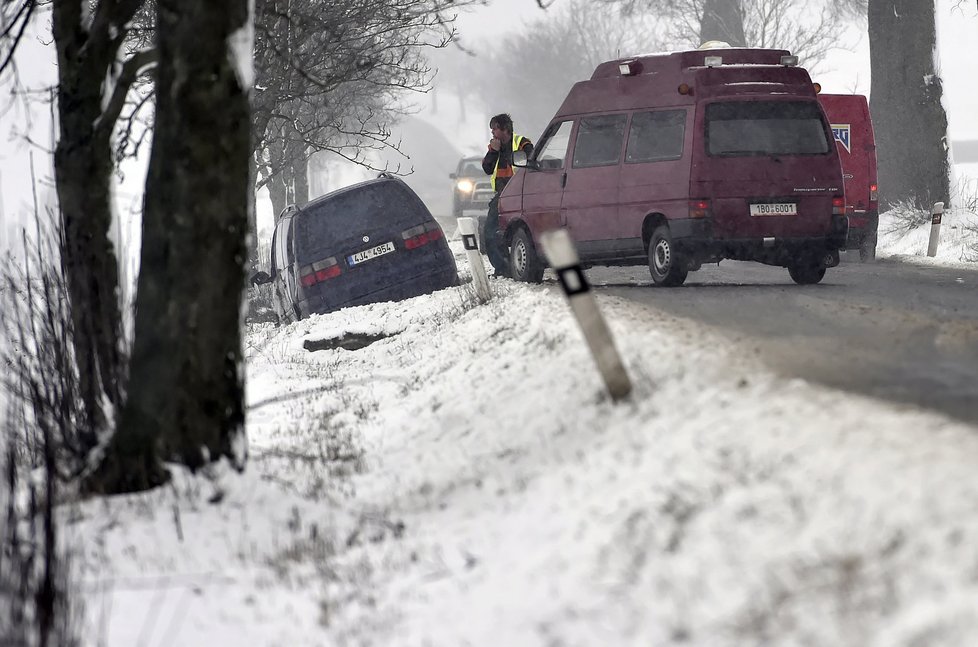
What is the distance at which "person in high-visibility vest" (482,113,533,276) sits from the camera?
1415cm

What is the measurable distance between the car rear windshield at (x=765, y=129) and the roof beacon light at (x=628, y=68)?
3.62 feet

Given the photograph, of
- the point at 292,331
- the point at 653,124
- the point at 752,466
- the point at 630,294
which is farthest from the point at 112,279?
the point at 292,331

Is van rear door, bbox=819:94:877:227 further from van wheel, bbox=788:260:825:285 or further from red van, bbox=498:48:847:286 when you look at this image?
red van, bbox=498:48:847:286

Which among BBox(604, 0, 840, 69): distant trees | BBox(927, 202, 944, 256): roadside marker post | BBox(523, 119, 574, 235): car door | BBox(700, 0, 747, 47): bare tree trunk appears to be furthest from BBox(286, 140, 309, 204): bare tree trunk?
BBox(523, 119, 574, 235): car door

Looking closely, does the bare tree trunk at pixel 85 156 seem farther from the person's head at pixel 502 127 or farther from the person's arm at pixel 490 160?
the person's arm at pixel 490 160

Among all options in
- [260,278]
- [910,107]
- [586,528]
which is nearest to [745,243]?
[260,278]

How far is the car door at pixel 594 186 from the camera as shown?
42.0ft

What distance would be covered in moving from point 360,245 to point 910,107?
38.0 feet

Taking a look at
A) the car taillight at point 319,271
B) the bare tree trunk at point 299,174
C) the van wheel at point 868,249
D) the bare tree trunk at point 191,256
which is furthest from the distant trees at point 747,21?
the bare tree trunk at point 191,256

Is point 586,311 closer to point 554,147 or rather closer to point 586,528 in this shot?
point 586,528

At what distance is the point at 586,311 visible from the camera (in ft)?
21.2

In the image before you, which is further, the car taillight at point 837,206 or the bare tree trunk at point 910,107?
the bare tree trunk at point 910,107

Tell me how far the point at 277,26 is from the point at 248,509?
14.1 m

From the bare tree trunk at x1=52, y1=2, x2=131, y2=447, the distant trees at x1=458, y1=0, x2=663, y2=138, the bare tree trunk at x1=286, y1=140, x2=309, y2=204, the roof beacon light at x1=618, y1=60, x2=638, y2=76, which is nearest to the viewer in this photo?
the bare tree trunk at x1=52, y1=2, x2=131, y2=447
